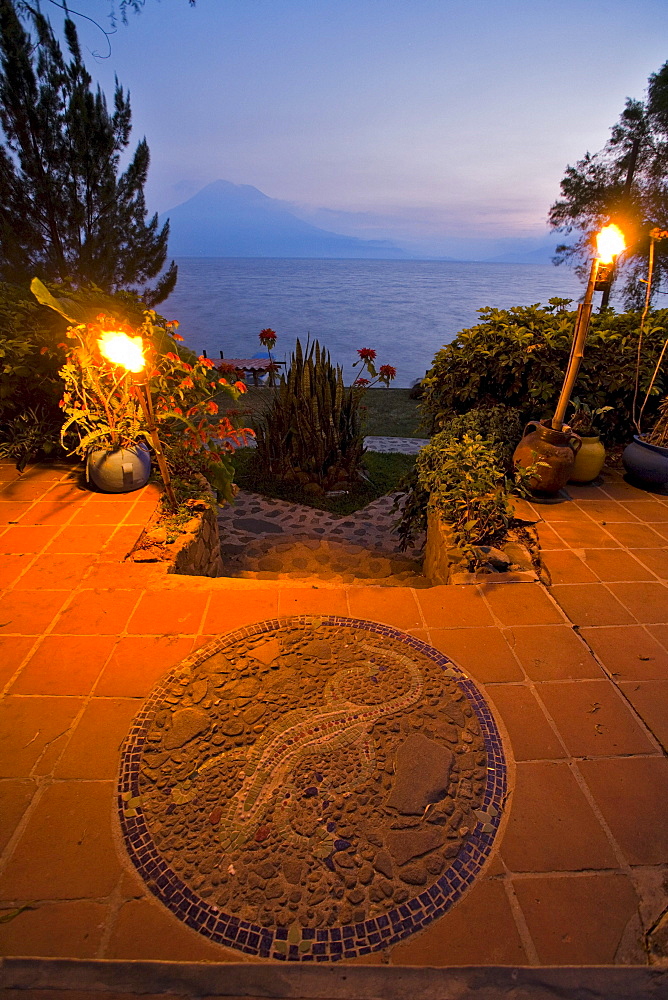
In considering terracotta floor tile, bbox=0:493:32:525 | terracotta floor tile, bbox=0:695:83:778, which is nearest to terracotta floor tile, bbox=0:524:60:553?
terracotta floor tile, bbox=0:493:32:525

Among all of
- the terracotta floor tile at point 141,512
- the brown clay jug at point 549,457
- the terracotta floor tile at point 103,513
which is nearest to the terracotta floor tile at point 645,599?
the brown clay jug at point 549,457

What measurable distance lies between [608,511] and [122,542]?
349 centimetres

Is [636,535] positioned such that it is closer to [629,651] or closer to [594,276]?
[629,651]

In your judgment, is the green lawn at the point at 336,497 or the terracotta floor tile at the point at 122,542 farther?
the green lawn at the point at 336,497

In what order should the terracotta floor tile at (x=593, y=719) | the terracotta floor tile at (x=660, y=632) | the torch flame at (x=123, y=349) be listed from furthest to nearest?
1. the torch flame at (x=123, y=349)
2. the terracotta floor tile at (x=660, y=632)
3. the terracotta floor tile at (x=593, y=719)

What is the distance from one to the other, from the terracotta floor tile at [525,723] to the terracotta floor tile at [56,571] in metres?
2.33

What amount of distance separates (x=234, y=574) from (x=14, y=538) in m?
1.59

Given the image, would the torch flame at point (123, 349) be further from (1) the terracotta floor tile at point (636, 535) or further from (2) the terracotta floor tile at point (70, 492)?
(1) the terracotta floor tile at point (636, 535)

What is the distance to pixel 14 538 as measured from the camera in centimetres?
331

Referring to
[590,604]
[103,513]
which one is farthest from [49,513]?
[590,604]

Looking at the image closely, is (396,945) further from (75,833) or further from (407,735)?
(75,833)

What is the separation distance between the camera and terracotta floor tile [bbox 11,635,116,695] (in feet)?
7.10

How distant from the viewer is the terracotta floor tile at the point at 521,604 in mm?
2588

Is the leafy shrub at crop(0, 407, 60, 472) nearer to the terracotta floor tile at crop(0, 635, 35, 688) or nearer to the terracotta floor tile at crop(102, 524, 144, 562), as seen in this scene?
the terracotta floor tile at crop(102, 524, 144, 562)
